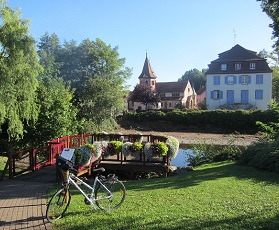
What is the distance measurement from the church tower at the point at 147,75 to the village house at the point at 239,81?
29700mm

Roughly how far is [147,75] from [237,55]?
33175 millimetres

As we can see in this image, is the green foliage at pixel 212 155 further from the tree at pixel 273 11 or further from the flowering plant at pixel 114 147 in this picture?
the tree at pixel 273 11

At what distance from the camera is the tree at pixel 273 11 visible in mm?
10816

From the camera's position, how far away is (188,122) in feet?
142

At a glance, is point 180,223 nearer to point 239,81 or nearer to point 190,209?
point 190,209

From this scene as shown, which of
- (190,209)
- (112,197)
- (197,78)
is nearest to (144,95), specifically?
(197,78)

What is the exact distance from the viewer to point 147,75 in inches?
3263

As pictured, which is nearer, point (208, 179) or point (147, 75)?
point (208, 179)

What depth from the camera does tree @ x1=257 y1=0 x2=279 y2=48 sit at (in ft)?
35.5

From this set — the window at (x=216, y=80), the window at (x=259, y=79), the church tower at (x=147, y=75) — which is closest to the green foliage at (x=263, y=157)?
the window at (x=259, y=79)

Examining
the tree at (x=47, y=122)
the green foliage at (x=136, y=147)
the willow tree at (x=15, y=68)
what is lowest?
the green foliage at (x=136, y=147)

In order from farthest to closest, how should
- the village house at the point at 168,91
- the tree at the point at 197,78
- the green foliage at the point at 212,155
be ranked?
the tree at the point at 197,78 → the village house at the point at 168,91 → the green foliage at the point at 212,155

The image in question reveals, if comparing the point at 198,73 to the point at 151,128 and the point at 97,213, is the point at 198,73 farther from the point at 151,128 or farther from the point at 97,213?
the point at 97,213

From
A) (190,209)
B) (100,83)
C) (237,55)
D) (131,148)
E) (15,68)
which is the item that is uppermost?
(237,55)
